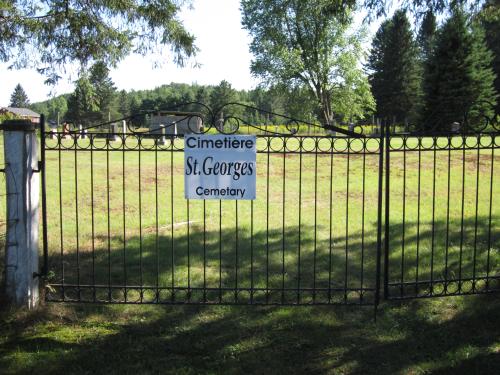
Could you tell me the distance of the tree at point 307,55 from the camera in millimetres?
42312

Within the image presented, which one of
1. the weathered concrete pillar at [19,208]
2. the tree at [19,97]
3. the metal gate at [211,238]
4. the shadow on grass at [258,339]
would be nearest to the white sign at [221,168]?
the metal gate at [211,238]

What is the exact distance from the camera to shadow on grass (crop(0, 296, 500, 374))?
3947 mm

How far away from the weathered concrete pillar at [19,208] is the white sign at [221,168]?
1.44m

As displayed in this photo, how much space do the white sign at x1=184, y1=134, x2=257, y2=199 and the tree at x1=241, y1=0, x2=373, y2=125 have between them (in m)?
37.6

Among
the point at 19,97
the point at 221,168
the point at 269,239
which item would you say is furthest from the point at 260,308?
the point at 19,97

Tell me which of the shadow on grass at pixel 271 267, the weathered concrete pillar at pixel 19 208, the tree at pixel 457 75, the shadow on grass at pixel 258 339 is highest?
the tree at pixel 457 75

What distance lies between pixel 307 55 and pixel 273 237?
38.4m

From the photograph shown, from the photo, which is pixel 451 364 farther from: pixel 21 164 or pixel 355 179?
pixel 355 179

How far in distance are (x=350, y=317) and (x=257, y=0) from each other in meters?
39.3

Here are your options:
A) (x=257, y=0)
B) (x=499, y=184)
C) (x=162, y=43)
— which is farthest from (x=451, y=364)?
(x=257, y=0)

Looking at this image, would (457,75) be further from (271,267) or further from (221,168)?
(221,168)

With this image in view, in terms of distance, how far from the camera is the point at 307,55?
1730 inches

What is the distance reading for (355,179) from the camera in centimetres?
1388

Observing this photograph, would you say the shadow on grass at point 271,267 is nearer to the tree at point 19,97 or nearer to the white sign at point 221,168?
the white sign at point 221,168
